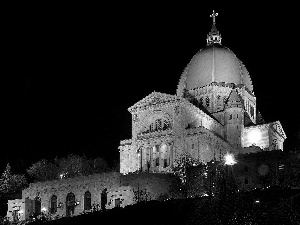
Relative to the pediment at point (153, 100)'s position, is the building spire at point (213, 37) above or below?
above

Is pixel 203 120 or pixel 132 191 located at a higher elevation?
pixel 203 120

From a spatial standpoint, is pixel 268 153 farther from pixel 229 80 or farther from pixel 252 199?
pixel 229 80

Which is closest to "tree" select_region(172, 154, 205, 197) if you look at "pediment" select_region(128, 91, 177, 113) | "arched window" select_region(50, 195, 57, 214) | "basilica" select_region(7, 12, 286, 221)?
"basilica" select_region(7, 12, 286, 221)

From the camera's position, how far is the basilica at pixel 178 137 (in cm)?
9550

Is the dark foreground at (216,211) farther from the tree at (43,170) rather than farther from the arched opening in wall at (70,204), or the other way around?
the tree at (43,170)

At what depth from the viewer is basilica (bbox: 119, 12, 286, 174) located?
10688 cm

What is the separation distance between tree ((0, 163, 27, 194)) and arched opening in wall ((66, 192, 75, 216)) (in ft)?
42.2

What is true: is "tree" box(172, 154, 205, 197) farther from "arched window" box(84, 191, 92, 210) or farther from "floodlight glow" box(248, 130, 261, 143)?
"floodlight glow" box(248, 130, 261, 143)

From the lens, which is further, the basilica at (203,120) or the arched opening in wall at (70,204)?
the basilica at (203,120)

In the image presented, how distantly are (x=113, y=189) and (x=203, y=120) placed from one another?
26.1m

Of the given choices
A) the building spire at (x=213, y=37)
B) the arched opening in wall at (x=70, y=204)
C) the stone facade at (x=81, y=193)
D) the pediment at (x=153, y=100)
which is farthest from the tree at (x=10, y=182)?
the building spire at (x=213, y=37)

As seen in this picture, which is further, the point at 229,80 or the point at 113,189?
the point at 229,80

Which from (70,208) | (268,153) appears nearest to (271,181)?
(268,153)

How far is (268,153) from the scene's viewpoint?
89312 mm
